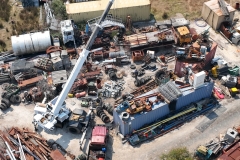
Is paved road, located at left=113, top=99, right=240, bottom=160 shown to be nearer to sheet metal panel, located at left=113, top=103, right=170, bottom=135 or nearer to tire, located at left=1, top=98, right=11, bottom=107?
sheet metal panel, located at left=113, top=103, right=170, bottom=135

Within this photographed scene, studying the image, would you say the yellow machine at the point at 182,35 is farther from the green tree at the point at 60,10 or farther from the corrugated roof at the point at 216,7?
the green tree at the point at 60,10

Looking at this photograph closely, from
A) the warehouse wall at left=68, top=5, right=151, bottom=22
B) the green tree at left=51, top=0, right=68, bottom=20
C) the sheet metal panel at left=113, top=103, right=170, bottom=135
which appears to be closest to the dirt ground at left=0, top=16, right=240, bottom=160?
the sheet metal panel at left=113, top=103, right=170, bottom=135

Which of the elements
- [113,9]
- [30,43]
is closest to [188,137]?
[113,9]

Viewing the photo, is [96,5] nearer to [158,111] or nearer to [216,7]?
[216,7]

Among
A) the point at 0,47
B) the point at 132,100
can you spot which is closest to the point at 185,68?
the point at 132,100

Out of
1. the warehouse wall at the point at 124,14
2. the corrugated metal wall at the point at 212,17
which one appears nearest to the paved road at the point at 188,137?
the corrugated metal wall at the point at 212,17

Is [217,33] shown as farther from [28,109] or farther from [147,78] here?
[28,109]
